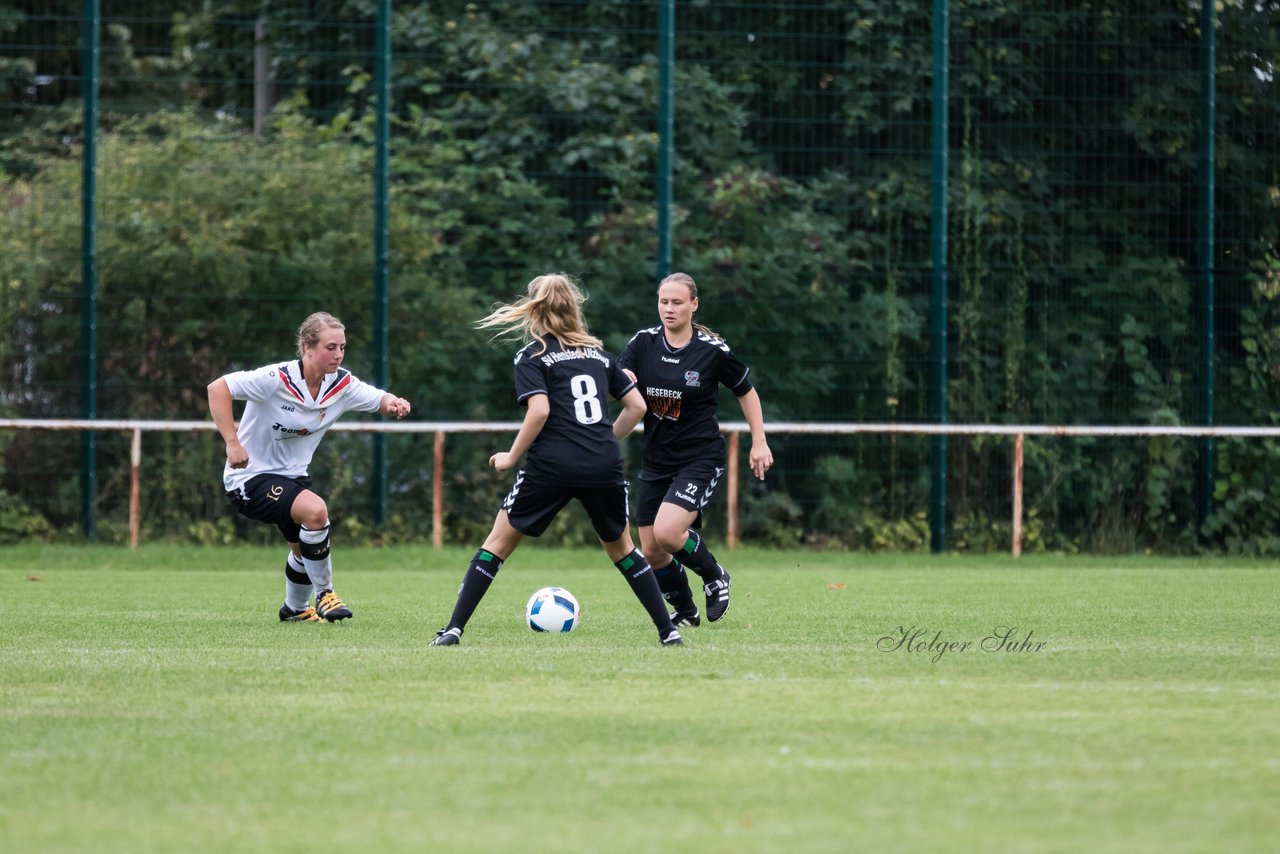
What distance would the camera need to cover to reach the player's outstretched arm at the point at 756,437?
881cm

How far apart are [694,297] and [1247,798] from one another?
510 centimetres

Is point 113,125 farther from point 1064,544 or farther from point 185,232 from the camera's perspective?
point 1064,544

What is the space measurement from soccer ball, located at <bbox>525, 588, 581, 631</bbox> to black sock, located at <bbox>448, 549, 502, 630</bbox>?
2.66ft

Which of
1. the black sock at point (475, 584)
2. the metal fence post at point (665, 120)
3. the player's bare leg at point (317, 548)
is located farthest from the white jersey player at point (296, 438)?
the metal fence post at point (665, 120)

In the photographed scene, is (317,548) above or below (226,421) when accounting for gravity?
below

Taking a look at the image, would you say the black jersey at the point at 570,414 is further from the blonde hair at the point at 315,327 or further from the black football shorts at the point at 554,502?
the blonde hair at the point at 315,327

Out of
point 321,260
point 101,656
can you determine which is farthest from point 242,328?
point 101,656

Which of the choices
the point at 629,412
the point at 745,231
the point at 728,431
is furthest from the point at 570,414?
the point at 745,231

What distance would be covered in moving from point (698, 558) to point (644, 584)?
1.42m

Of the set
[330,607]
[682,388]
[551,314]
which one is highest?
[551,314]

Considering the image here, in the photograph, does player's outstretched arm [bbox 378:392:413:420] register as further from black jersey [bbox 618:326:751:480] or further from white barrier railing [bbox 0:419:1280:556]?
white barrier railing [bbox 0:419:1280:556]

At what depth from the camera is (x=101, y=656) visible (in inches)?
298

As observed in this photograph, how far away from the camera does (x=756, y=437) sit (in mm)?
9039

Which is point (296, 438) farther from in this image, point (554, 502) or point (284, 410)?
point (554, 502)
